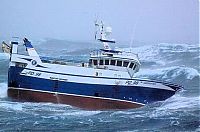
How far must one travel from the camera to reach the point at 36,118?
18.9 metres

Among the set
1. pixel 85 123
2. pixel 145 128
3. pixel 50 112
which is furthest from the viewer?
pixel 50 112

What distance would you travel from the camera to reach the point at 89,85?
24.1m

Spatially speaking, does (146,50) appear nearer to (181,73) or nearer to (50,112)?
(181,73)

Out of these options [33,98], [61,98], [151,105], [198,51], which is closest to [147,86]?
[151,105]

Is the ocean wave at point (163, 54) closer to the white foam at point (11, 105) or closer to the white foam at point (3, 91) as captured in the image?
the white foam at point (3, 91)

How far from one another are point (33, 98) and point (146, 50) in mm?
38023

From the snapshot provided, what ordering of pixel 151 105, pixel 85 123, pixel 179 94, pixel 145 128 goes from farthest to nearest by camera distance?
pixel 179 94
pixel 151 105
pixel 85 123
pixel 145 128

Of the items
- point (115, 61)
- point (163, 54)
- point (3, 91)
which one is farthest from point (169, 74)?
point (163, 54)

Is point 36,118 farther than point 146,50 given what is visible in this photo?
No

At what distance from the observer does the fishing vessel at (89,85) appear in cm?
2403

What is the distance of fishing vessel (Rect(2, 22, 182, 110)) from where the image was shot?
2403cm

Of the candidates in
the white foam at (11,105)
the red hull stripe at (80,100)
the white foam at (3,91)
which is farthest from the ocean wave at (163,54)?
the white foam at (11,105)

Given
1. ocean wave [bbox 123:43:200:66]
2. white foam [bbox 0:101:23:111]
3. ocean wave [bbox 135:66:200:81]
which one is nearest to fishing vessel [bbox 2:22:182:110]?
white foam [bbox 0:101:23:111]

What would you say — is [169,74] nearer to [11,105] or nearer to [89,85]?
[89,85]
